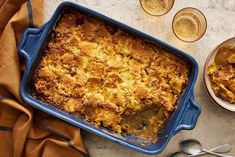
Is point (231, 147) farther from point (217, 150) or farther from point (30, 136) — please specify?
point (30, 136)

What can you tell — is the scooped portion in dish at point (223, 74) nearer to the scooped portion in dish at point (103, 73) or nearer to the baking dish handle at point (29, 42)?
the scooped portion in dish at point (103, 73)

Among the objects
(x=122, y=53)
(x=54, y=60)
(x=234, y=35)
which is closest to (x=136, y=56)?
(x=122, y=53)

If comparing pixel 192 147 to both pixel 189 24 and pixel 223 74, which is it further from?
pixel 189 24

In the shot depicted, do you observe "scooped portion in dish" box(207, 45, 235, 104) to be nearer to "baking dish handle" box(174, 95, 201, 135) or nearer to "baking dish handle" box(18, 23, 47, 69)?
"baking dish handle" box(174, 95, 201, 135)

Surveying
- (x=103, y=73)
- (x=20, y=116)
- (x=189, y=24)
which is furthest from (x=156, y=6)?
(x=20, y=116)

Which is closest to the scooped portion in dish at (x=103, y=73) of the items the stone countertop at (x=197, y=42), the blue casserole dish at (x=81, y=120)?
the blue casserole dish at (x=81, y=120)

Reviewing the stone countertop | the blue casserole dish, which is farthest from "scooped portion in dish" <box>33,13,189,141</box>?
the stone countertop
